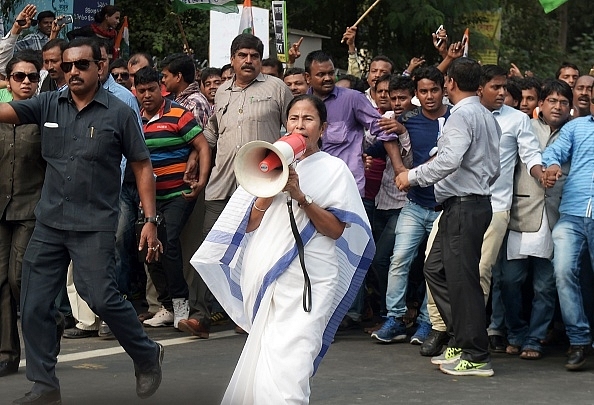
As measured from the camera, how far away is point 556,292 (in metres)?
9.04

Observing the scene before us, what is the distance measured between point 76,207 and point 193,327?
2.72m

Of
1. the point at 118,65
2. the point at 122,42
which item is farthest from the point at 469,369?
the point at 122,42

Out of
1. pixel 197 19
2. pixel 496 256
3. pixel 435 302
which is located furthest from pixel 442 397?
pixel 197 19

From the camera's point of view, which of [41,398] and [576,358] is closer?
[41,398]

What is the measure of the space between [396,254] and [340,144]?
101cm

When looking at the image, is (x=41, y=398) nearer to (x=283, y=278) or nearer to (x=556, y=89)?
(x=283, y=278)

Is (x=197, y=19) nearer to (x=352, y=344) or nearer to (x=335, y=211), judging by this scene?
(x=352, y=344)

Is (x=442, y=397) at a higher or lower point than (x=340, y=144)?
lower

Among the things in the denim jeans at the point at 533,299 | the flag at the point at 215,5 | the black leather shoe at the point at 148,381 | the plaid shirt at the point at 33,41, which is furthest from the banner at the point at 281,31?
the black leather shoe at the point at 148,381

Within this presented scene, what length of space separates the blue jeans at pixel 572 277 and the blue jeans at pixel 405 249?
108 cm

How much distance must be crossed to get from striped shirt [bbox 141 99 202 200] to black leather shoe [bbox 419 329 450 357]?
7.49 feet

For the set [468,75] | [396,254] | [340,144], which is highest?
[468,75]

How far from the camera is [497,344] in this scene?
9195 millimetres

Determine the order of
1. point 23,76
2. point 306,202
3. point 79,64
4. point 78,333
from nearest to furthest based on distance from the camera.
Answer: point 306,202 < point 79,64 < point 23,76 < point 78,333
